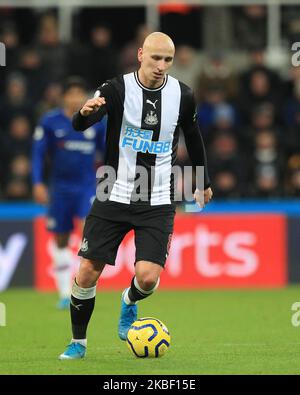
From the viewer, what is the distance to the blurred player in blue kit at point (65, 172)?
12.2 metres

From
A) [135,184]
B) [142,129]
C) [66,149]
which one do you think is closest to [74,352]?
[135,184]

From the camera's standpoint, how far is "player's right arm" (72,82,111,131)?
731 centimetres

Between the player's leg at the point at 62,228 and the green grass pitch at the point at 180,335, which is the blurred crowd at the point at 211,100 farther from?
the player's leg at the point at 62,228

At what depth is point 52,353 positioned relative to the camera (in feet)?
27.4

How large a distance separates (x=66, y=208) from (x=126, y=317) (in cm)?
400

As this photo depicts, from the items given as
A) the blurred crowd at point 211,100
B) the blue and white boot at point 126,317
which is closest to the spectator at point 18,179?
the blurred crowd at point 211,100

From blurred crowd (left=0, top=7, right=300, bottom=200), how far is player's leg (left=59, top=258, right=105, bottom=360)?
7.30 metres

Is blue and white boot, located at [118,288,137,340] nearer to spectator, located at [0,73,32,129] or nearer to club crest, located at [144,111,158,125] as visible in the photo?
club crest, located at [144,111,158,125]

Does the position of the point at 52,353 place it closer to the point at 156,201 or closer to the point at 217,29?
the point at 156,201

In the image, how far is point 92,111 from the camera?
7383 mm

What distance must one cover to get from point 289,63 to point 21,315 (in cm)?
743

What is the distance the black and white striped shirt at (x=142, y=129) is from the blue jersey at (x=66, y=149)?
163 inches

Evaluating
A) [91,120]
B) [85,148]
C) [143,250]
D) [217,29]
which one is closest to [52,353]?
[143,250]

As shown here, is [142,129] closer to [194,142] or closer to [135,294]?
[194,142]
